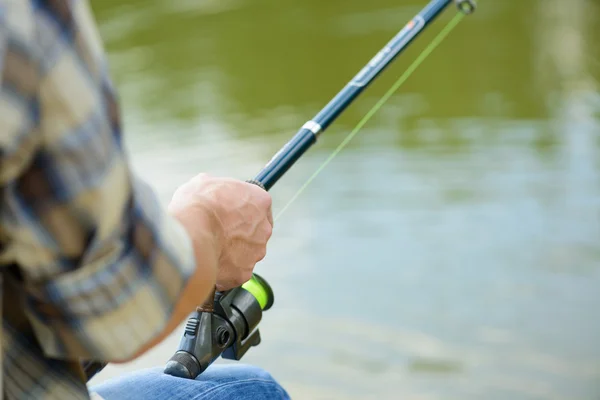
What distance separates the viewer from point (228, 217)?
2.92 ft

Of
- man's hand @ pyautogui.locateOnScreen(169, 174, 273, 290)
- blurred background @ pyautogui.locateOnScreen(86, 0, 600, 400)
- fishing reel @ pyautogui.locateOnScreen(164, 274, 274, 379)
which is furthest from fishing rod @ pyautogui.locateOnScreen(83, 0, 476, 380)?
blurred background @ pyautogui.locateOnScreen(86, 0, 600, 400)

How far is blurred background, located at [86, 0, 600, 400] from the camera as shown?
220 centimetres

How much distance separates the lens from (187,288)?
72 cm

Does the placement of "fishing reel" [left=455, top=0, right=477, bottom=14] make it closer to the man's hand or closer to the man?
the man's hand

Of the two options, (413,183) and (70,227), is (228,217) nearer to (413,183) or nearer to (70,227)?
(70,227)

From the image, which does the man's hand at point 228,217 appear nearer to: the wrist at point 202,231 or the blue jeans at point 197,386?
the wrist at point 202,231

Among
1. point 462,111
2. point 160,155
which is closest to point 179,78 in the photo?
point 160,155

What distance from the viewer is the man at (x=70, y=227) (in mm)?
552

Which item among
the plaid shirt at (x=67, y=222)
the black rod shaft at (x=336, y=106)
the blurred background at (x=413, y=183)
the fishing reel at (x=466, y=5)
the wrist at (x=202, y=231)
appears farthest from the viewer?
the blurred background at (x=413, y=183)

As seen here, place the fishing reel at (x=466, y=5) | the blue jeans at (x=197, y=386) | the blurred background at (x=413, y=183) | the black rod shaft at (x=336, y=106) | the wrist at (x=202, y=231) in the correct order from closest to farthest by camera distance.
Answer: the wrist at (x=202, y=231) < the blue jeans at (x=197, y=386) < the black rod shaft at (x=336, y=106) < the fishing reel at (x=466, y=5) < the blurred background at (x=413, y=183)

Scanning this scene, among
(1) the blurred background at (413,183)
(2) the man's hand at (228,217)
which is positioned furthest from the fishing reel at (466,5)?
(2) the man's hand at (228,217)

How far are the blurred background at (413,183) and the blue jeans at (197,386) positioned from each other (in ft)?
3.47

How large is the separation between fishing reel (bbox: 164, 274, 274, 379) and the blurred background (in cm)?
97

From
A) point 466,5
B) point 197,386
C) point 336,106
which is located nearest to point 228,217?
point 197,386
